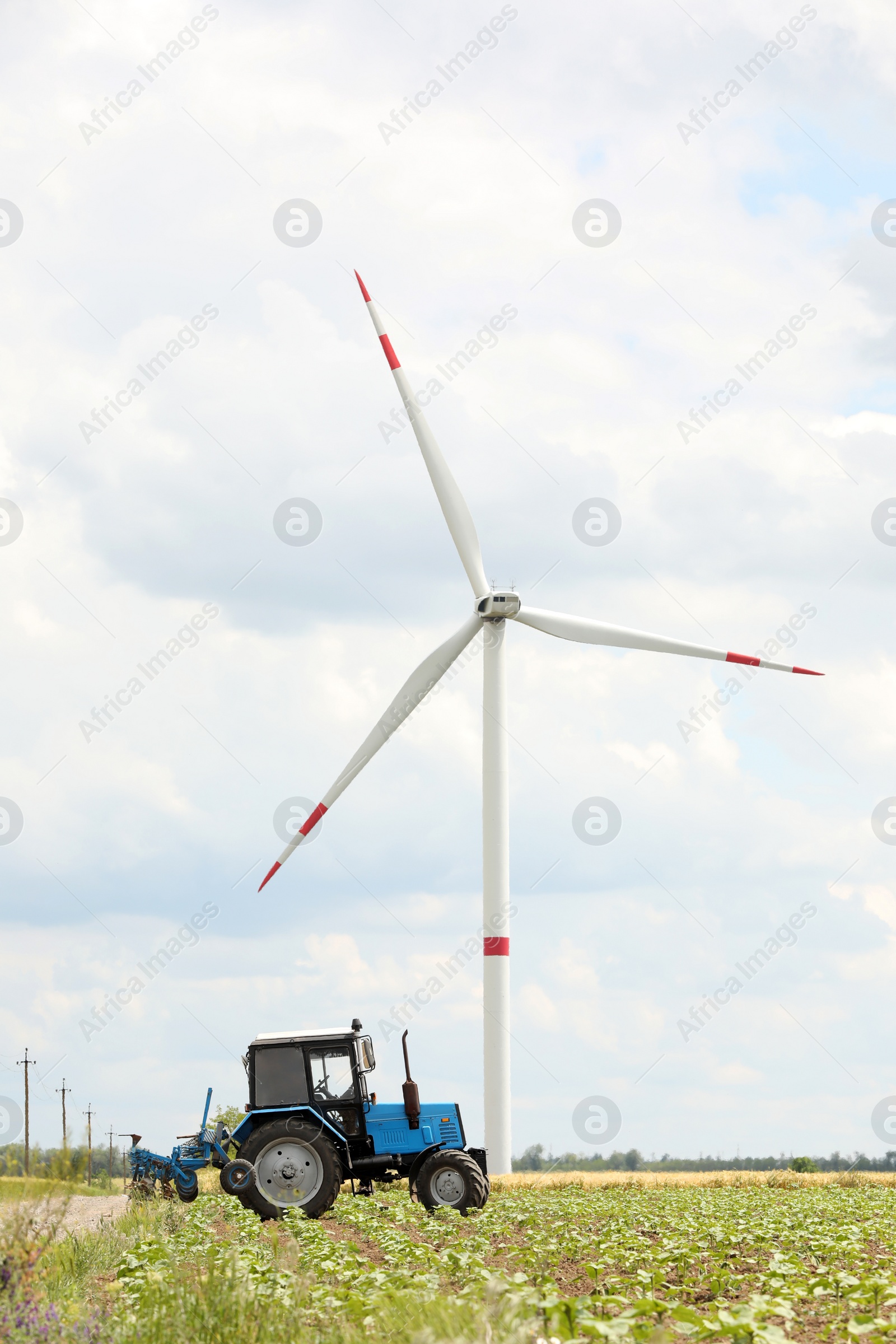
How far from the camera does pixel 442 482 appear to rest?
36.0 meters

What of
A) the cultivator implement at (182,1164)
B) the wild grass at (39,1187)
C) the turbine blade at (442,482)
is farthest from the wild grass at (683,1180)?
the wild grass at (39,1187)

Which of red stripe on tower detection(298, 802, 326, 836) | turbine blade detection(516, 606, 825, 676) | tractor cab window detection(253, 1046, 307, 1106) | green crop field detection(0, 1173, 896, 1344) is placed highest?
turbine blade detection(516, 606, 825, 676)

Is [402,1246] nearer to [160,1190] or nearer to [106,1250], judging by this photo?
[106,1250]

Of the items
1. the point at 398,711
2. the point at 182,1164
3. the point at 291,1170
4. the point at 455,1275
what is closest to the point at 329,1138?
the point at 291,1170

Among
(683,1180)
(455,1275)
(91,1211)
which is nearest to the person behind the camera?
(455,1275)

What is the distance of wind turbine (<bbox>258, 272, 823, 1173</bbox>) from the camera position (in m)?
32.7

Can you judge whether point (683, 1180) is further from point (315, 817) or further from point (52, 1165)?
point (52, 1165)

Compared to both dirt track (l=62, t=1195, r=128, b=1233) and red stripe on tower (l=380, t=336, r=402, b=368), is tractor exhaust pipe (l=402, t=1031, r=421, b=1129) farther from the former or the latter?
red stripe on tower (l=380, t=336, r=402, b=368)

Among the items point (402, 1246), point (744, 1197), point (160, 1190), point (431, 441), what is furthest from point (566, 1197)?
point (431, 441)

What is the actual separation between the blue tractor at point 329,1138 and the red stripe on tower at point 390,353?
73.1 ft

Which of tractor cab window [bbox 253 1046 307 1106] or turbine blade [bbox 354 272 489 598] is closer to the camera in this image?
tractor cab window [bbox 253 1046 307 1106]

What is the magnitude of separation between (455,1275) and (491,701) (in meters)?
23.9

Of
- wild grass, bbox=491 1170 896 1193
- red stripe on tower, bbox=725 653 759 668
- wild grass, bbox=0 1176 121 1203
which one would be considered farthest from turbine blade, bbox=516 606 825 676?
wild grass, bbox=0 1176 121 1203

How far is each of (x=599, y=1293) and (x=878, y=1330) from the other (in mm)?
3095
